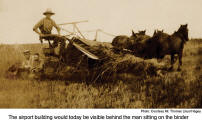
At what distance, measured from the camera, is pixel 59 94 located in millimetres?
5965

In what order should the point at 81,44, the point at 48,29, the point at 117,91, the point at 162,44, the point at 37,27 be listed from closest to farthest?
1. the point at 117,91
2. the point at 81,44
3. the point at 37,27
4. the point at 48,29
5. the point at 162,44

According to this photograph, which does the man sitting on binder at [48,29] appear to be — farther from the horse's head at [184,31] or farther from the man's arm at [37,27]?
the horse's head at [184,31]

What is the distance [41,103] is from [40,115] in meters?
0.27

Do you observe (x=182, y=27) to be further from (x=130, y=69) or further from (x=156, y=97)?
(x=156, y=97)

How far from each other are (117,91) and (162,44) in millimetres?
3234

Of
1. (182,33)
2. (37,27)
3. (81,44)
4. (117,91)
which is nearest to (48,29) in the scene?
(37,27)

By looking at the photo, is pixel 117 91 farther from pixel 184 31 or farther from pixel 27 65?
pixel 184 31

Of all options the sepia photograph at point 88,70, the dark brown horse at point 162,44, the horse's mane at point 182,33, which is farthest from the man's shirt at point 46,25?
the horse's mane at point 182,33

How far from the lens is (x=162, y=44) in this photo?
8.59 metres

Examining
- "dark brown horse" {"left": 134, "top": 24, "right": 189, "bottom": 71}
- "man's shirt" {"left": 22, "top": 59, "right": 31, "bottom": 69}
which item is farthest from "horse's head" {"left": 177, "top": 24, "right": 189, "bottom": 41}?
"man's shirt" {"left": 22, "top": 59, "right": 31, "bottom": 69}

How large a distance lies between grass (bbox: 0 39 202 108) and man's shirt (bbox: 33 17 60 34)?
1.50 metres

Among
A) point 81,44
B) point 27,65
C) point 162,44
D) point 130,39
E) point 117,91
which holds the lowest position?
point 117,91

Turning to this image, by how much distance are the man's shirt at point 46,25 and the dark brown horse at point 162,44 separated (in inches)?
125

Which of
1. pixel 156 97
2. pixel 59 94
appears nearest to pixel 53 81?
pixel 59 94
